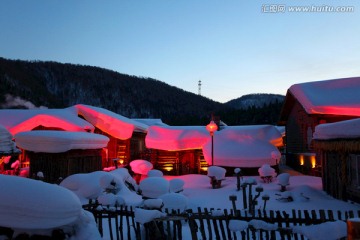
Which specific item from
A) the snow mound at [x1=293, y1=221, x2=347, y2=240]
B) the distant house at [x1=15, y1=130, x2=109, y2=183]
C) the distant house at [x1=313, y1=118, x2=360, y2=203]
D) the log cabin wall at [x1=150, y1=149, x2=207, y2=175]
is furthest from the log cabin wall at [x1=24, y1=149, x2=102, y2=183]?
the snow mound at [x1=293, y1=221, x2=347, y2=240]

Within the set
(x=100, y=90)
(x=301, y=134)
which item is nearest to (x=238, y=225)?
(x=301, y=134)

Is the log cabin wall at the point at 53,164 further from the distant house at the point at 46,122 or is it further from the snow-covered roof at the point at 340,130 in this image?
the snow-covered roof at the point at 340,130

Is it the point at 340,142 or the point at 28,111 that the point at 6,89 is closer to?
the point at 28,111

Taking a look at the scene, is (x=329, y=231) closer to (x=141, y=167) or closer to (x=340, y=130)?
(x=340, y=130)

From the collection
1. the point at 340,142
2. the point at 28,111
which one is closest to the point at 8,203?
the point at 340,142

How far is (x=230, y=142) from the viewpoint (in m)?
22.3

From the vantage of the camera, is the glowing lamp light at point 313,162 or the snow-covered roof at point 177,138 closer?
the glowing lamp light at point 313,162

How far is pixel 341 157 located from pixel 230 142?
10.3 meters

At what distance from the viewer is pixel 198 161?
75.9ft

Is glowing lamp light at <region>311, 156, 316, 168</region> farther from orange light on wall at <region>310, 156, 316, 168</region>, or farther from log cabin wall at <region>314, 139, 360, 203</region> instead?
log cabin wall at <region>314, 139, 360, 203</region>

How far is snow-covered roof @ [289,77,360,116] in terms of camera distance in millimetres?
17922

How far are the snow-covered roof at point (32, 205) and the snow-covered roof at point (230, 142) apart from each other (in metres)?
17.9

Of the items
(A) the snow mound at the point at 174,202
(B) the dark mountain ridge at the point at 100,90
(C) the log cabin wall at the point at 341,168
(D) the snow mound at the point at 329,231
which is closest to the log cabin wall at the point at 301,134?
(C) the log cabin wall at the point at 341,168

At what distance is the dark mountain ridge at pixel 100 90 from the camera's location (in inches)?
3445
